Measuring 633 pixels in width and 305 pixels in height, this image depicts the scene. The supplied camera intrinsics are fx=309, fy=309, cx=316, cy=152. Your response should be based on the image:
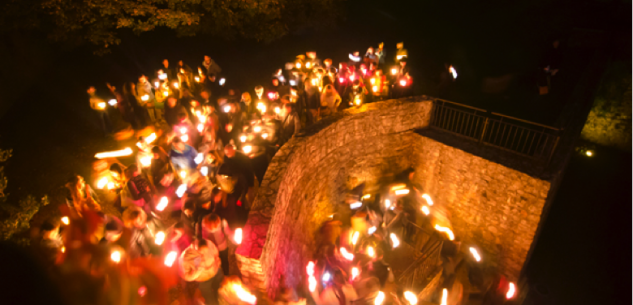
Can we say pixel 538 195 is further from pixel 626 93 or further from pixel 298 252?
pixel 626 93

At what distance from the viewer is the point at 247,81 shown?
14312 millimetres

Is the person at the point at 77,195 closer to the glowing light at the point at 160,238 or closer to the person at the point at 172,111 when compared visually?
the glowing light at the point at 160,238

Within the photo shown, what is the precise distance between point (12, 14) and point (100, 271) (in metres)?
7.66

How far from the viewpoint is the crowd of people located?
4.32 m

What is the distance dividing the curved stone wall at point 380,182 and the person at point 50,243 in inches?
101

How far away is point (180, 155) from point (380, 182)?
5.37 m

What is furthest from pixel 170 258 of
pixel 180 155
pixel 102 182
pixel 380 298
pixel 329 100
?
pixel 329 100

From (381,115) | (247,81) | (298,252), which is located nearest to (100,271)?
(298,252)

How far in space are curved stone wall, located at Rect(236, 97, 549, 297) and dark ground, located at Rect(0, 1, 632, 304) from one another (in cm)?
196

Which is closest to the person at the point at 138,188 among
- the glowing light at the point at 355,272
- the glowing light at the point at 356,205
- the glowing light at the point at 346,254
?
the glowing light at the point at 346,254

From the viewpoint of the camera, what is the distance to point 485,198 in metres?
7.50

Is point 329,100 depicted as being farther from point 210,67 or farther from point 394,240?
point 210,67

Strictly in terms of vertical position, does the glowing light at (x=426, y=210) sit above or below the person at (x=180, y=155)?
below

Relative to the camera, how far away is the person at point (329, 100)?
25.8 feet
